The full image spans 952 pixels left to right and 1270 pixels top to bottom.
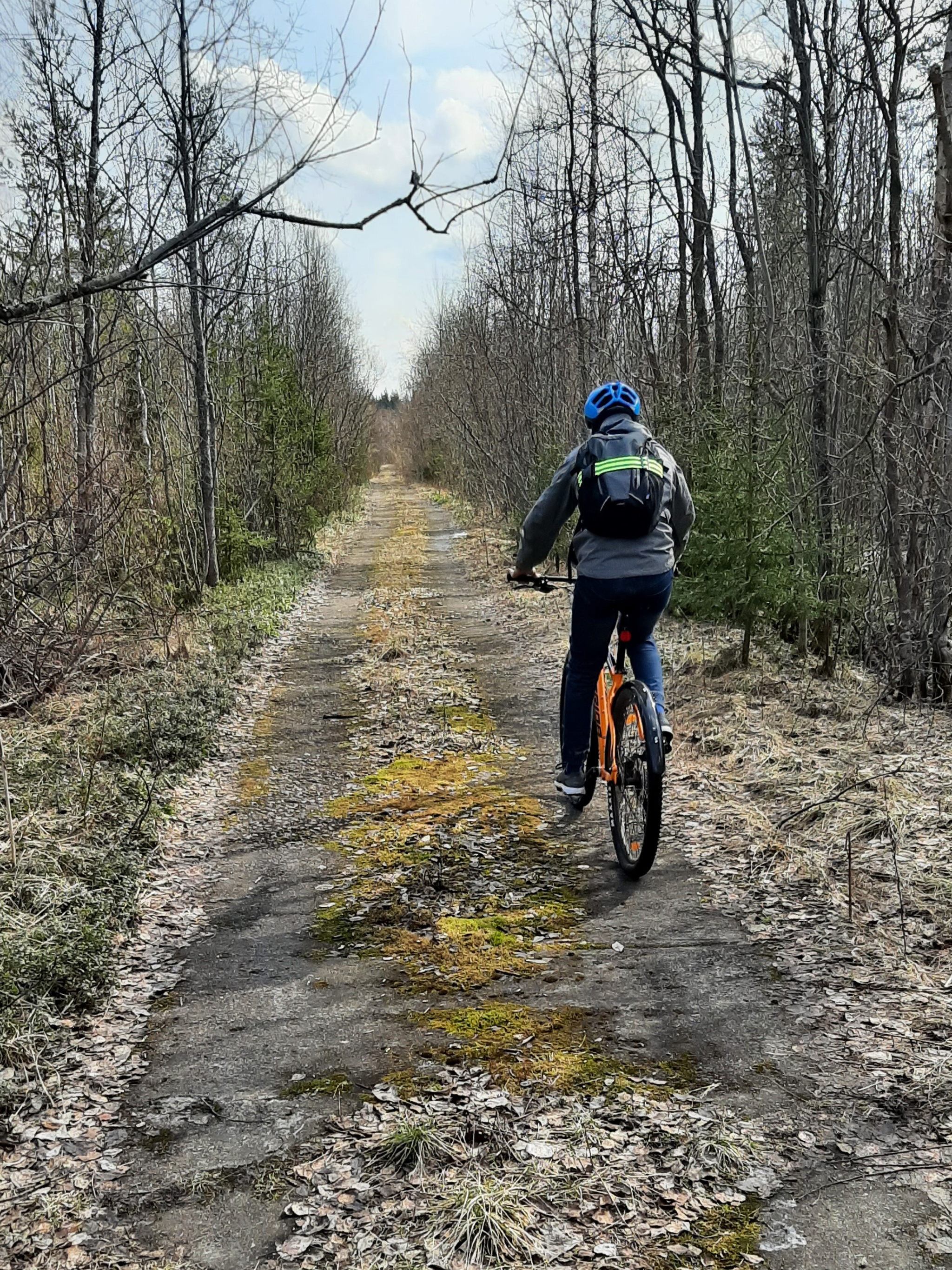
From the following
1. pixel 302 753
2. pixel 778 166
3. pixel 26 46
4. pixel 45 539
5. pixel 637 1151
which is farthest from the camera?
pixel 778 166

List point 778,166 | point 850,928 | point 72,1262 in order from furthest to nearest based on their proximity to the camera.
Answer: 1. point 778,166
2. point 850,928
3. point 72,1262

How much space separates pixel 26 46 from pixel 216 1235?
10492 mm

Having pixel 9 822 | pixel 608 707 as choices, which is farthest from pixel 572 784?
pixel 9 822

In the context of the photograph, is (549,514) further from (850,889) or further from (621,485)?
(850,889)

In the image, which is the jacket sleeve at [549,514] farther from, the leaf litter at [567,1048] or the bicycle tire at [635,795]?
the leaf litter at [567,1048]

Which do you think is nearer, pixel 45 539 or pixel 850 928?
pixel 850 928

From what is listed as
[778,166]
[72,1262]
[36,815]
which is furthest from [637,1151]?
[778,166]

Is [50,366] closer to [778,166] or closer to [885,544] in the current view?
[885,544]

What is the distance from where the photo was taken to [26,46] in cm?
900

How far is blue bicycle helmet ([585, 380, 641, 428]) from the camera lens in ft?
15.8

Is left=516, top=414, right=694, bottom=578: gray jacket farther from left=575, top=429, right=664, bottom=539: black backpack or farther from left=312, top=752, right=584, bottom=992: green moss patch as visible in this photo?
left=312, top=752, right=584, bottom=992: green moss patch

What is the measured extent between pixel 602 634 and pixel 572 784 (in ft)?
3.57

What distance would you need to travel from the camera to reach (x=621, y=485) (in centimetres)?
455

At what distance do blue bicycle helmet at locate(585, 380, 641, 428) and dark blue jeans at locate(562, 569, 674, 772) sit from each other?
2.81 feet
